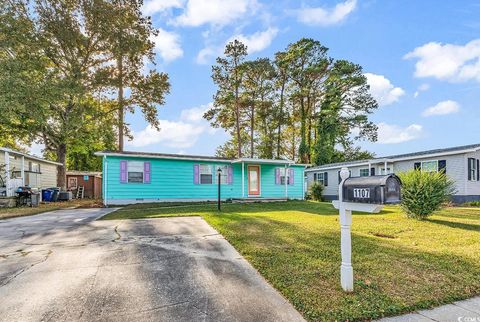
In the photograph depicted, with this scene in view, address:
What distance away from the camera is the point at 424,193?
791cm

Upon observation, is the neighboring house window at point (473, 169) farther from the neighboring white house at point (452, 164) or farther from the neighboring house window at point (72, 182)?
the neighboring house window at point (72, 182)

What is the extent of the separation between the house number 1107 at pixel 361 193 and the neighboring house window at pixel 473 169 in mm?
16877

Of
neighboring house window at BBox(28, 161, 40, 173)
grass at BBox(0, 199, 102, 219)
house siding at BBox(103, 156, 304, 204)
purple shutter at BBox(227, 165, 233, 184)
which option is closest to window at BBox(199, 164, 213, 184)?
house siding at BBox(103, 156, 304, 204)

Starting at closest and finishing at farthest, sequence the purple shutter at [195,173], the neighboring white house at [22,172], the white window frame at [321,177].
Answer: the neighboring white house at [22,172] < the purple shutter at [195,173] < the white window frame at [321,177]

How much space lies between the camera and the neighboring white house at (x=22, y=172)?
46.0 ft

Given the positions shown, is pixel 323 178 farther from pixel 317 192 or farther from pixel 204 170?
pixel 204 170

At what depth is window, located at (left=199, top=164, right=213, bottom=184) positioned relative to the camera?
15.5m

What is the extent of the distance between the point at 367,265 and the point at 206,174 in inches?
490

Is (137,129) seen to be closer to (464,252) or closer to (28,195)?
(28,195)

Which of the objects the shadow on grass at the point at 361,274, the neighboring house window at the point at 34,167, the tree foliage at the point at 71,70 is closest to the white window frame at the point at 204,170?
the tree foliage at the point at 71,70

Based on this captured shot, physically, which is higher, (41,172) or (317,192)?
(41,172)

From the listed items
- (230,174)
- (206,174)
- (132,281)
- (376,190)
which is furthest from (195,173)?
(376,190)

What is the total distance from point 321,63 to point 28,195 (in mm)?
25547

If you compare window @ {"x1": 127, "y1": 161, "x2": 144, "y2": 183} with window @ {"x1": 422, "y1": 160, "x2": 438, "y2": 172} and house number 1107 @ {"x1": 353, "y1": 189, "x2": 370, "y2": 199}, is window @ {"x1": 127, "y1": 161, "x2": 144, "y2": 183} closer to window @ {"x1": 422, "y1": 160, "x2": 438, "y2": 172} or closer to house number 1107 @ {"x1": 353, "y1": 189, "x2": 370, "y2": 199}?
house number 1107 @ {"x1": 353, "y1": 189, "x2": 370, "y2": 199}
